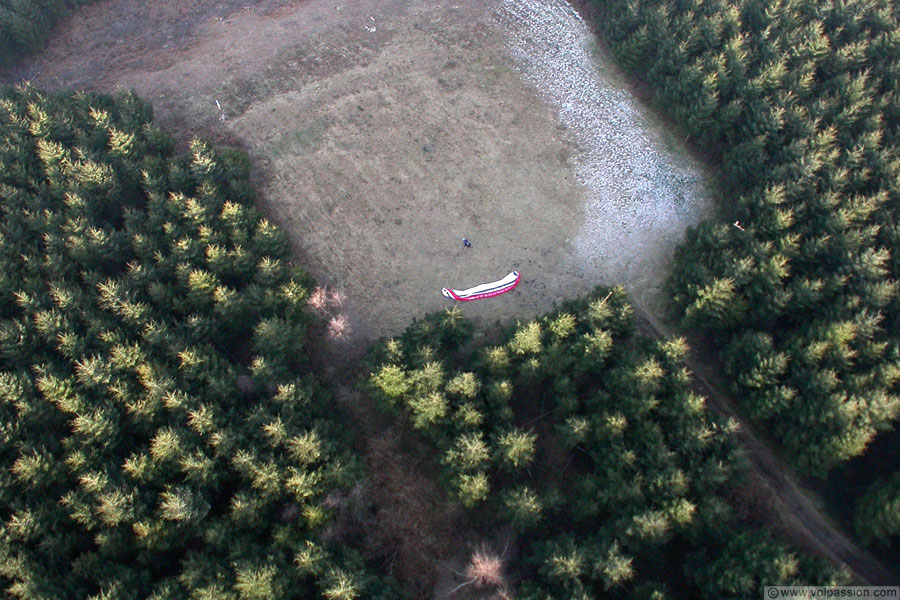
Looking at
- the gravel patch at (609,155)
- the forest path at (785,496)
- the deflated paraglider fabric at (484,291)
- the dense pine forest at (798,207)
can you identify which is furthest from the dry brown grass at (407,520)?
the dense pine forest at (798,207)

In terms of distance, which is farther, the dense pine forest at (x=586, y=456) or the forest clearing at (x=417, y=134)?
the forest clearing at (x=417, y=134)

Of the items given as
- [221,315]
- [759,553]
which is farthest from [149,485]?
[759,553]

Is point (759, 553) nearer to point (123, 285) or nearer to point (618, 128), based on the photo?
point (618, 128)

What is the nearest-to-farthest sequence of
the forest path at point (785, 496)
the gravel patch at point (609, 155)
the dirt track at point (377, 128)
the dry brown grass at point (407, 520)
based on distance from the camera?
the forest path at point (785, 496) < the dry brown grass at point (407, 520) < the dirt track at point (377, 128) < the gravel patch at point (609, 155)

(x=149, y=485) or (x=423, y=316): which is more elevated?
(x=423, y=316)

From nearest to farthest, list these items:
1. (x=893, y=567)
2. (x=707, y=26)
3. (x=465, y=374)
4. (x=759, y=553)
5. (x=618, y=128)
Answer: (x=759, y=553) → (x=893, y=567) → (x=465, y=374) → (x=707, y=26) → (x=618, y=128)

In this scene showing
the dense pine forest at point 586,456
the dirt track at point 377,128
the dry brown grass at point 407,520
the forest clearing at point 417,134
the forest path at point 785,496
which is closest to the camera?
the dense pine forest at point 586,456

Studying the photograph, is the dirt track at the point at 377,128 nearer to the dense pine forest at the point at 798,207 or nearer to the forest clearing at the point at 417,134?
the forest clearing at the point at 417,134

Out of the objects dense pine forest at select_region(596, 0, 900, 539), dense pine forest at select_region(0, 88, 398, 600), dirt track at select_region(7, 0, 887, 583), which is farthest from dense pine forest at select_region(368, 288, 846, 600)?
dense pine forest at select_region(0, 88, 398, 600)
